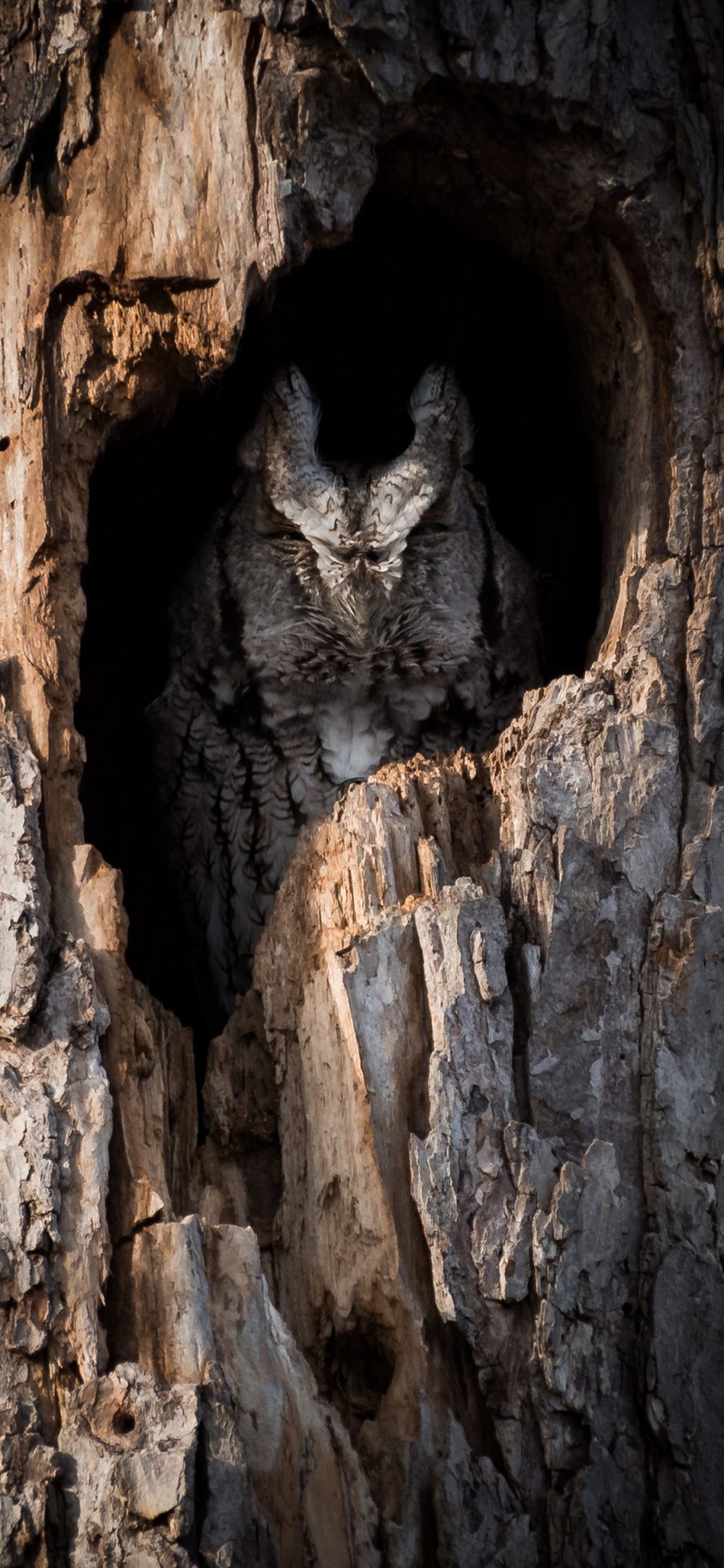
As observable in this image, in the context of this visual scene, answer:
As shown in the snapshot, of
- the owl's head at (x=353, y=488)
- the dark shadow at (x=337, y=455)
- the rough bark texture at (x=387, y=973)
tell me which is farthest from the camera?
the dark shadow at (x=337, y=455)

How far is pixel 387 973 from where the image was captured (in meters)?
1.81

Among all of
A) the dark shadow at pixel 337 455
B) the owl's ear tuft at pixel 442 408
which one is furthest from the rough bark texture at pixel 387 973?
the dark shadow at pixel 337 455

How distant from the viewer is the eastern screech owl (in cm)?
252

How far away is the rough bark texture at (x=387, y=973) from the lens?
1624mm

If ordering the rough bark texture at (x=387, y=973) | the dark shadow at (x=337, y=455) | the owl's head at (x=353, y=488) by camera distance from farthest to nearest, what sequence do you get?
the dark shadow at (x=337, y=455) → the owl's head at (x=353, y=488) → the rough bark texture at (x=387, y=973)

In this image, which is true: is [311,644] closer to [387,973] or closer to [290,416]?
[290,416]

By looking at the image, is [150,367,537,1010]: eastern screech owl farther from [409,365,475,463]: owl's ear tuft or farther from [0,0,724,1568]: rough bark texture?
[0,0,724,1568]: rough bark texture

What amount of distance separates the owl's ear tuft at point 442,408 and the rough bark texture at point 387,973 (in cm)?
32

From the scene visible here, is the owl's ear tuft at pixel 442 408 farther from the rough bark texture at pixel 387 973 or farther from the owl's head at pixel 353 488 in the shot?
the rough bark texture at pixel 387 973

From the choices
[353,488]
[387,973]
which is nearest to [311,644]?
[353,488]

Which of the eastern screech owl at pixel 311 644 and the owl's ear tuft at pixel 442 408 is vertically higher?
the owl's ear tuft at pixel 442 408

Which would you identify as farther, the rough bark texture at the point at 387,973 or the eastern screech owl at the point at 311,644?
the eastern screech owl at the point at 311,644

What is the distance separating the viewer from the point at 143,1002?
1931mm

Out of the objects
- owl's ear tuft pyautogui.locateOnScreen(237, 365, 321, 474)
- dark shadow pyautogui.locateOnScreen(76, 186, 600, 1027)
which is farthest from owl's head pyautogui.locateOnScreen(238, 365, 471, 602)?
dark shadow pyautogui.locateOnScreen(76, 186, 600, 1027)
